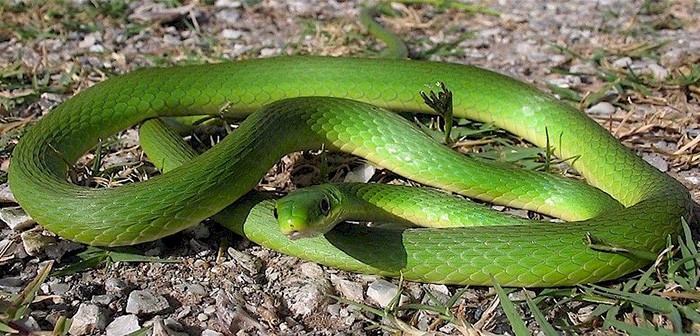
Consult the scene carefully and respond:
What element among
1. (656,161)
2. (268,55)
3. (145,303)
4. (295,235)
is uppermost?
(295,235)

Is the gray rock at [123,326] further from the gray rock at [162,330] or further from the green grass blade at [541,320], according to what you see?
the green grass blade at [541,320]

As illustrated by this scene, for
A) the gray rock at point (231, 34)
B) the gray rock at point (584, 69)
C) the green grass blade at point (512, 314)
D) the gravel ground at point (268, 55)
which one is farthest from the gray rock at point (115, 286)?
the gray rock at point (584, 69)

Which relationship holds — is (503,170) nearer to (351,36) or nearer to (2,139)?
(351,36)

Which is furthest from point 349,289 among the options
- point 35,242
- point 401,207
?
point 35,242

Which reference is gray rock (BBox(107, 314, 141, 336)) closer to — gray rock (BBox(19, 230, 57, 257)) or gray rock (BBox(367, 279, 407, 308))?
gray rock (BBox(19, 230, 57, 257))

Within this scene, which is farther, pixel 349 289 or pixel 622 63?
pixel 622 63

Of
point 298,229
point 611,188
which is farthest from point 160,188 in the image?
point 611,188

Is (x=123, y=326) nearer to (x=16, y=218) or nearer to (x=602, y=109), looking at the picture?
(x=16, y=218)
